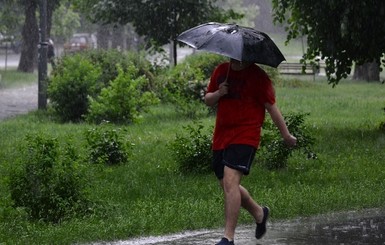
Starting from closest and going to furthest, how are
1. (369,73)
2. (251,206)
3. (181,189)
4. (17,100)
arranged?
(251,206), (181,189), (17,100), (369,73)

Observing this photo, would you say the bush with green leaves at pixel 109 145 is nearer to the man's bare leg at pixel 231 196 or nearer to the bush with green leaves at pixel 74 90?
the man's bare leg at pixel 231 196

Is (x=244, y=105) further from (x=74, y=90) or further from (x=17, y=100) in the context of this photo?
(x=17, y=100)

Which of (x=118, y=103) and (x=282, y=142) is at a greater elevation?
(x=282, y=142)

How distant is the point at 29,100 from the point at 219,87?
23118 millimetres

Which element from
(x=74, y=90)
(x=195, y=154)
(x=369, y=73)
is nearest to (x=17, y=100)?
(x=74, y=90)

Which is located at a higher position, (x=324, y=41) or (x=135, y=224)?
(x=324, y=41)

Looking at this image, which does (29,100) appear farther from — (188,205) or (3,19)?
(3,19)

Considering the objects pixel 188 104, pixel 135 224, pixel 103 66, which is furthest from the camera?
pixel 103 66

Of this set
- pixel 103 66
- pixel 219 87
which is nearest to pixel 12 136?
pixel 103 66

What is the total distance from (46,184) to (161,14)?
15538mm

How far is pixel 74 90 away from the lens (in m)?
21.0

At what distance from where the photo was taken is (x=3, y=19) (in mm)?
54375

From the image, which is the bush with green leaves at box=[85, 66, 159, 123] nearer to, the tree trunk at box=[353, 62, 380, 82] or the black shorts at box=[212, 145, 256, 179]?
the black shorts at box=[212, 145, 256, 179]

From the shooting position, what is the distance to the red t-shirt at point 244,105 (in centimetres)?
804
